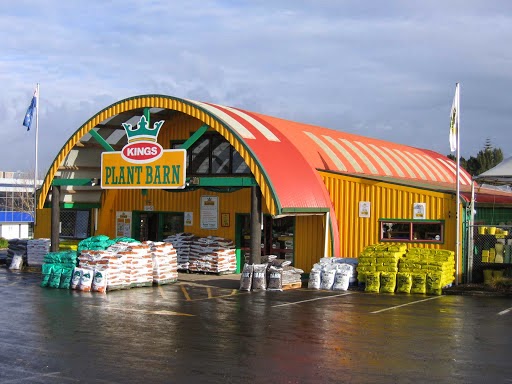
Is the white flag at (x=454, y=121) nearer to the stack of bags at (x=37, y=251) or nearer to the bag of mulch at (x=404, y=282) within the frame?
the bag of mulch at (x=404, y=282)

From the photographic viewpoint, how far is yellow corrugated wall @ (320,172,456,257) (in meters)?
23.4

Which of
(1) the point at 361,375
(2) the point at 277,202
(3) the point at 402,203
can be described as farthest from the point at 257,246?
(1) the point at 361,375

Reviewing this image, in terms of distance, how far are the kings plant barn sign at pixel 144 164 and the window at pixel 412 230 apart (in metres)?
7.15

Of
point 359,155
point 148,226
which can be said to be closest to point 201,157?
point 148,226

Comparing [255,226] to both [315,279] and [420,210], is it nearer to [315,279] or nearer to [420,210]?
[315,279]

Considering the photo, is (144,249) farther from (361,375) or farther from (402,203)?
(361,375)

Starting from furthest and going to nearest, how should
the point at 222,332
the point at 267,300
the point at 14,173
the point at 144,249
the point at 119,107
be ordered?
the point at 14,173 → the point at 119,107 → the point at 144,249 → the point at 267,300 → the point at 222,332

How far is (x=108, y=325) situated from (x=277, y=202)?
8722 mm

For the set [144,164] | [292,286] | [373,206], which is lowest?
[292,286]

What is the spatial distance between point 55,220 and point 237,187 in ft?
25.3

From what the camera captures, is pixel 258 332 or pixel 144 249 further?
pixel 144 249

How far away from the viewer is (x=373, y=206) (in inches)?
969

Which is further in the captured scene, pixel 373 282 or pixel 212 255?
pixel 212 255

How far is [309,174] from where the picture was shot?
2531 centimetres
